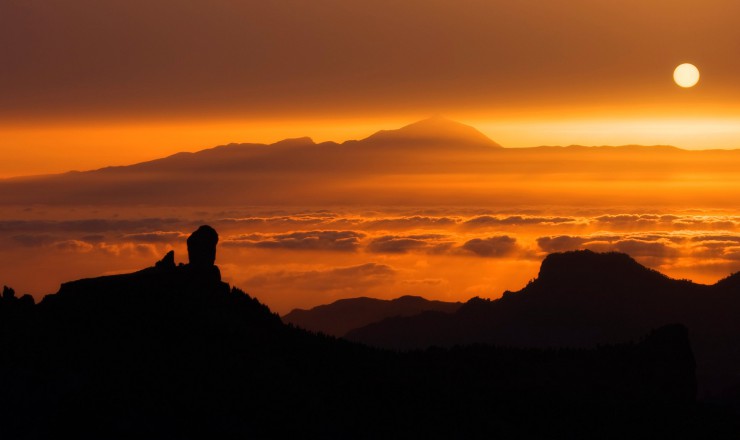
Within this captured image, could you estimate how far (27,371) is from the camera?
127062mm

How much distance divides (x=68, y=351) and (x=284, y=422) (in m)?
25.7

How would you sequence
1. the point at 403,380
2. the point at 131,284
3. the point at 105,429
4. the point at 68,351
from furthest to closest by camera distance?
1. the point at 403,380
2. the point at 131,284
3. the point at 68,351
4. the point at 105,429

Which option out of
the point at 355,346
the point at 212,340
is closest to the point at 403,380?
the point at 355,346

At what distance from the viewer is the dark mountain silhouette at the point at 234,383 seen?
12662 cm

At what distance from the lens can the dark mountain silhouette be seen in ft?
415

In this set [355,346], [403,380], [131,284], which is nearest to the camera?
[131,284]

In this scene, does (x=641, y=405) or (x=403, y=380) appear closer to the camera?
(x=403, y=380)

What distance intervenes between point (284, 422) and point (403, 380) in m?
36.2

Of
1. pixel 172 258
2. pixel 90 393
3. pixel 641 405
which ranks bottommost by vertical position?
pixel 641 405

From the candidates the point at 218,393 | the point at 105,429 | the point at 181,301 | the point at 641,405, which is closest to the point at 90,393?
the point at 105,429

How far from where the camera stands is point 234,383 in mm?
147500

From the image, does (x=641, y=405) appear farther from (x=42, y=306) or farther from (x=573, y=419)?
(x=42, y=306)

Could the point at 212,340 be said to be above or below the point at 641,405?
above

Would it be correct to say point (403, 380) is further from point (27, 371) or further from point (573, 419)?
point (27, 371)
